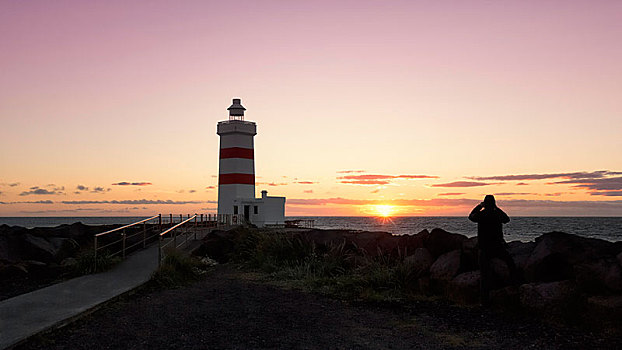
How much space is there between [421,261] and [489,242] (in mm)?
2157

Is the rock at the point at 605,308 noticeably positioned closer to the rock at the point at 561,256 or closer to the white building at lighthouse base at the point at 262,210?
the rock at the point at 561,256

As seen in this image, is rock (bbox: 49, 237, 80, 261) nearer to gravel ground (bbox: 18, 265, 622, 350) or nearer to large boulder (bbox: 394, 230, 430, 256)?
gravel ground (bbox: 18, 265, 622, 350)

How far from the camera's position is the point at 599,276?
813cm

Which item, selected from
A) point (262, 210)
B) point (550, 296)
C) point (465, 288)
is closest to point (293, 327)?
point (465, 288)

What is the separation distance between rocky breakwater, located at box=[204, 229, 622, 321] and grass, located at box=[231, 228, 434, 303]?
393 mm

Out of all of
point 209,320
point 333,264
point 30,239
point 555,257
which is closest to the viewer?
point 209,320

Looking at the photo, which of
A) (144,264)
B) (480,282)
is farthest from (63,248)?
(480,282)

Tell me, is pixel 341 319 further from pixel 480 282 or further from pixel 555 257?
Result: pixel 555 257

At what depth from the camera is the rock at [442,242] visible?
11.5m

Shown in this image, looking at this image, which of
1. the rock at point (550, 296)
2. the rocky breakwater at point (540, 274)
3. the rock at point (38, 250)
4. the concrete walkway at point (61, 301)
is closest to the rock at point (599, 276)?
the rocky breakwater at point (540, 274)

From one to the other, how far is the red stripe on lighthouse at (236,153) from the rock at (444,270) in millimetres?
27271

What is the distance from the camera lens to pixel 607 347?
6.81 m

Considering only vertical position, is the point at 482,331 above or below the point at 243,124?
below

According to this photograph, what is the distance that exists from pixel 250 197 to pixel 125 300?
2799 centimetres
